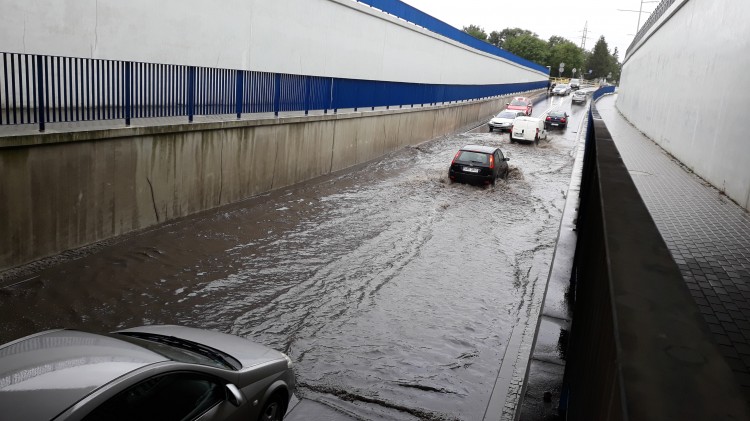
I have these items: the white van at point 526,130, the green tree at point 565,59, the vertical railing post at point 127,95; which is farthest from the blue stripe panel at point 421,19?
the green tree at point 565,59

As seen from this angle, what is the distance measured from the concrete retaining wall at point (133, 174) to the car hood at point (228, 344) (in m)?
4.77

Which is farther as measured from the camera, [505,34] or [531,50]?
[505,34]

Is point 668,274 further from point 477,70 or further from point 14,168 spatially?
point 477,70

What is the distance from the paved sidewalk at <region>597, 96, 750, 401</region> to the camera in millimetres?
5488

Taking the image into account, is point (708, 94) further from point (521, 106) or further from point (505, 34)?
point (505, 34)

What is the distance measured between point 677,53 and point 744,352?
1980cm

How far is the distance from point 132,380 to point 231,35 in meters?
18.2

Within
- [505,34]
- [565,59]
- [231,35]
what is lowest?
[231,35]

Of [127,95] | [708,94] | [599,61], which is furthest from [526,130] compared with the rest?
[599,61]

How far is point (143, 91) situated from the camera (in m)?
12.3

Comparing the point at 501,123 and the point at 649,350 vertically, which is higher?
the point at 649,350

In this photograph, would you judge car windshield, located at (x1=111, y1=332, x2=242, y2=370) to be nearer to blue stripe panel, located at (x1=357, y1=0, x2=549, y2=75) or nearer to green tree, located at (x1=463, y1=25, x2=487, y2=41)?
blue stripe panel, located at (x1=357, y1=0, x2=549, y2=75)

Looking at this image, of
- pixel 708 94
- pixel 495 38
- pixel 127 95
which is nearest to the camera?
pixel 127 95

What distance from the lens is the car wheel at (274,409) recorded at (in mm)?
5234
